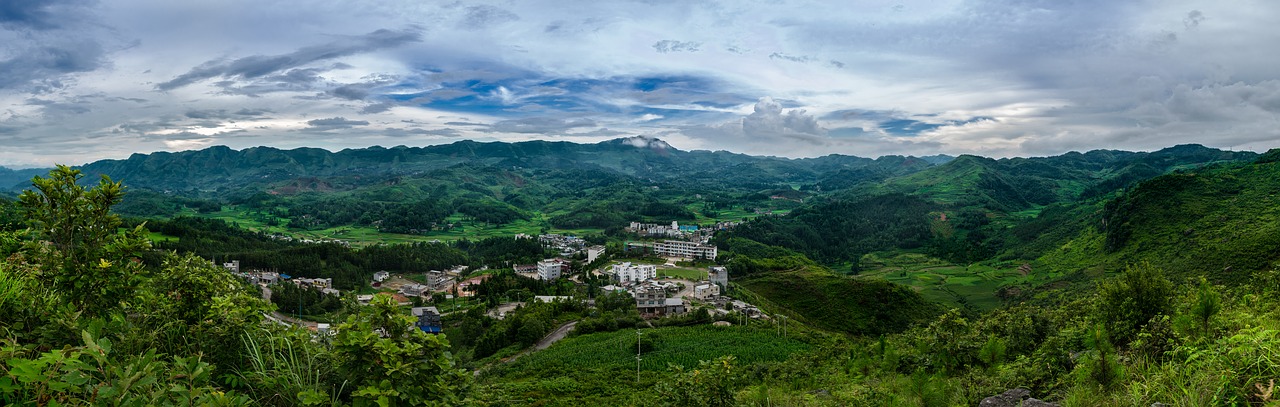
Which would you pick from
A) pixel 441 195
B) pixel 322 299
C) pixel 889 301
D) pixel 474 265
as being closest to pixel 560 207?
pixel 441 195

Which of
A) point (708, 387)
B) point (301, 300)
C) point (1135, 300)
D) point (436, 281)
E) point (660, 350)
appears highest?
point (1135, 300)

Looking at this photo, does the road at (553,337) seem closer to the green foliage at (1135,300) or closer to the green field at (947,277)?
the green foliage at (1135,300)

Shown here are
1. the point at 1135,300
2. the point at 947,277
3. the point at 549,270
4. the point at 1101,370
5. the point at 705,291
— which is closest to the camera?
the point at 1101,370

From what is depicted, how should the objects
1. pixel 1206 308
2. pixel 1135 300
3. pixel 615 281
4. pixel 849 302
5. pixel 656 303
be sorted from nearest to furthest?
pixel 1206 308, pixel 1135 300, pixel 656 303, pixel 849 302, pixel 615 281

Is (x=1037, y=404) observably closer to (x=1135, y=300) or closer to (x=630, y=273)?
(x=1135, y=300)

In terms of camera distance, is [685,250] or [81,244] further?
[685,250]

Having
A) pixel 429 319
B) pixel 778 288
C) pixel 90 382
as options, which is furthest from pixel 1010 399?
pixel 778 288

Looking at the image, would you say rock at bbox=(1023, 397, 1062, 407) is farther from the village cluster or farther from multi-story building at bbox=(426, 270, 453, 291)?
multi-story building at bbox=(426, 270, 453, 291)

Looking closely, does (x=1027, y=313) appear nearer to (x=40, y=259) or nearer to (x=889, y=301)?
(x=40, y=259)
